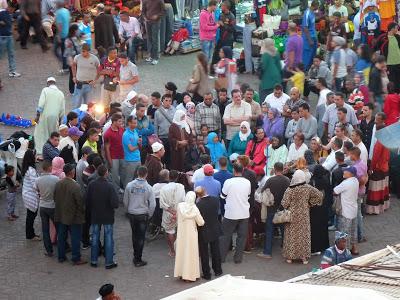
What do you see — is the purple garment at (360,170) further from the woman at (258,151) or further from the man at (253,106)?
Result: the man at (253,106)

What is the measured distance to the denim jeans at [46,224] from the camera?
14086 mm

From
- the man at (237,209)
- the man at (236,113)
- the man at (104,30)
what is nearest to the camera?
the man at (237,209)

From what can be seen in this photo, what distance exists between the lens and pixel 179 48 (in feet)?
78.6

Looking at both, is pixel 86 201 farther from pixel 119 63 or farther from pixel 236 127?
pixel 119 63

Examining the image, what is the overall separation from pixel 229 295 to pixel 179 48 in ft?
54.8

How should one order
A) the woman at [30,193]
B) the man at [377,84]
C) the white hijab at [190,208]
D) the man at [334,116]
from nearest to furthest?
1. the white hijab at [190,208]
2. the woman at [30,193]
3. the man at [334,116]
4. the man at [377,84]

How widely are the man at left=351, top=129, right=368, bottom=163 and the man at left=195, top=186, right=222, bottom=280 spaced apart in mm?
2510

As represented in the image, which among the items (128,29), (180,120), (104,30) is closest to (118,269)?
(180,120)

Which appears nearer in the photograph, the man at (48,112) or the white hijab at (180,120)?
the white hijab at (180,120)

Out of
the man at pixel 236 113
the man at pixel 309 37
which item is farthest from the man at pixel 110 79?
the man at pixel 309 37

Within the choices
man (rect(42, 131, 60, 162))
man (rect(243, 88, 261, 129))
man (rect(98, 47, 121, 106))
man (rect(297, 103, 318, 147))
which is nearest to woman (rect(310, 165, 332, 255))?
man (rect(297, 103, 318, 147))

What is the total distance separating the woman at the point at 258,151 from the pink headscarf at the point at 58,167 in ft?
9.13

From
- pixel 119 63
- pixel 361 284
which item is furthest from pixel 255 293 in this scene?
pixel 119 63

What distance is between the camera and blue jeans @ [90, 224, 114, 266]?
1377 centimetres
